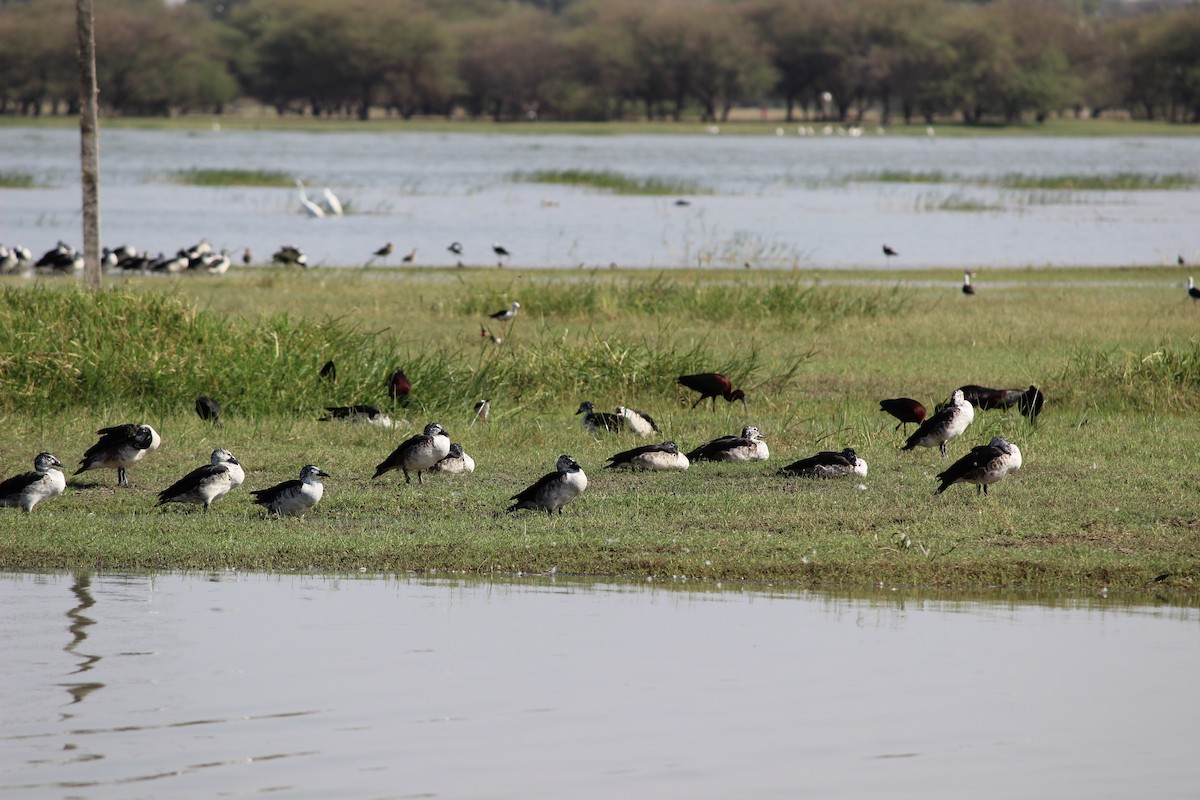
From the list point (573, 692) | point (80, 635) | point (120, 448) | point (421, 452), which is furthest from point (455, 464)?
point (573, 692)

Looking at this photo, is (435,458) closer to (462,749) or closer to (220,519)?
(220,519)

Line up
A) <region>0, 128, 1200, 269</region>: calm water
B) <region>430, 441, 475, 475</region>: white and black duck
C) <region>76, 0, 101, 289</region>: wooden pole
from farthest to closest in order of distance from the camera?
1. <region>0, 128, 1200, 269</region>: calm water
2. <region>76, 0, 101, 289</region>: wooden pole
3. <region>430, 441, 475, 475</region>: white and black duck

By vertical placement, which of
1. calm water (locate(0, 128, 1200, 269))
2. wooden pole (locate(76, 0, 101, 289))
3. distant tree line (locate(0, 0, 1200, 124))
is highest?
distant tree line (locate(0, 0, 1200, 124))

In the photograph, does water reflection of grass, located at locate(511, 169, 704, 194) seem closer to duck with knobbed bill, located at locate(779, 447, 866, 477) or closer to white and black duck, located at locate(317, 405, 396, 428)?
white and black duck, located at locate(317, 405, 396, 428)

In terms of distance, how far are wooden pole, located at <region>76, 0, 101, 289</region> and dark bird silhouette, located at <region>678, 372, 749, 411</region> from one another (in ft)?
31.9

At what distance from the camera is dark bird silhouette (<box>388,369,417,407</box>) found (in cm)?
1528

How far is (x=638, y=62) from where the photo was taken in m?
132

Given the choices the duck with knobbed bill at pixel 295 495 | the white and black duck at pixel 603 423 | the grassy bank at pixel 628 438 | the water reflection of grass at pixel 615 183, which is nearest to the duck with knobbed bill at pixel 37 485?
the grassy bank at pixel 628 438

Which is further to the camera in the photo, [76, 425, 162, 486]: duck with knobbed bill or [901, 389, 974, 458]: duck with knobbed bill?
[901, 389, 974, 458]: duck with knobbed bill

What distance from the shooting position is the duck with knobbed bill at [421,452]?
11883 mm

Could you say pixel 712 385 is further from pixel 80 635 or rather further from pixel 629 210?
pixel 629 210

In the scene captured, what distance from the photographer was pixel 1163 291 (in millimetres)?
28469

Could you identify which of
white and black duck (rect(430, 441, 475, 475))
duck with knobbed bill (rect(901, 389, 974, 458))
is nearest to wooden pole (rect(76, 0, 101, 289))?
white and black duck (rect(430, 441, 475, 475))

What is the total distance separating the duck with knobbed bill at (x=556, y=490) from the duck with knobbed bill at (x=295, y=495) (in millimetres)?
1340
